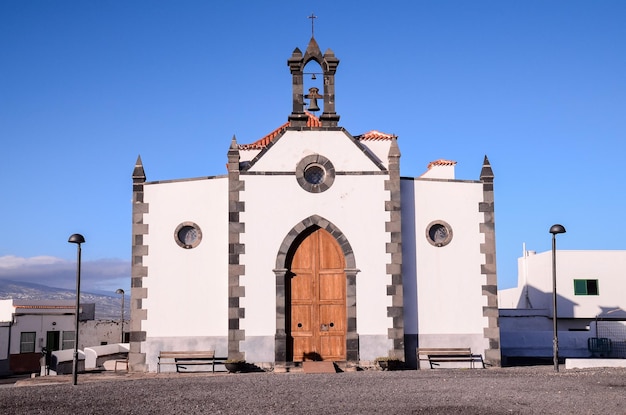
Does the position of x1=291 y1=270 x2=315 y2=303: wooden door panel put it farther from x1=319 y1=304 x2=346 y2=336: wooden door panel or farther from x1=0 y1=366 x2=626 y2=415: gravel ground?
x1=0 y1=366 x2=626 y2=415: gravel ground

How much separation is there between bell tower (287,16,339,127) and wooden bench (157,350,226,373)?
7656 millimetres

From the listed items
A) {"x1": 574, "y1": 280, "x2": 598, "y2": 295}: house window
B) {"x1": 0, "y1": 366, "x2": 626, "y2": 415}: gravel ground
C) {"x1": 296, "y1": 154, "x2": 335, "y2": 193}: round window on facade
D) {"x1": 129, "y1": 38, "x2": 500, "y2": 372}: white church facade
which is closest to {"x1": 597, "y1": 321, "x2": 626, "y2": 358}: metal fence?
{"x1": 574, "y1": 280, "x2": 598, "y2": 295}: house window

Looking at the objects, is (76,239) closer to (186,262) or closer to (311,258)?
(186,262)

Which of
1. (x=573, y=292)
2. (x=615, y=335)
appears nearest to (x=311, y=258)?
(x=615, y=335)

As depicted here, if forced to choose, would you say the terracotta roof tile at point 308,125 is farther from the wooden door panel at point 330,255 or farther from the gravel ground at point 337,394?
the gravel ground at point 337,394

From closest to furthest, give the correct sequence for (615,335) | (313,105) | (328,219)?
(328,219) → (313,105) → (615,335)

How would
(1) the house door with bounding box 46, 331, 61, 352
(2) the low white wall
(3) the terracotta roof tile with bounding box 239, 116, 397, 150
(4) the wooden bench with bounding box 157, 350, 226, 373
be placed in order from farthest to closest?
1. (1) the house door with bounding box 46, 331, 61, 352
2. (3) the terracotta roof tile with bounding box 239, 116, 397, 150
3. (2) the low white wall
4. (4) the wooden bench with bounding box 157, 350, 226, 373

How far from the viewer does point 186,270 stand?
22.9 metres

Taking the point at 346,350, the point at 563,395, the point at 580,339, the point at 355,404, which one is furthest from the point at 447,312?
the point at 580,339

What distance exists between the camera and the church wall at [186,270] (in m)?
22.6

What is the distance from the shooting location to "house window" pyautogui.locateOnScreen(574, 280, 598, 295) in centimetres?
4509

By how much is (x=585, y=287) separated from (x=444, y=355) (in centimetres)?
2597

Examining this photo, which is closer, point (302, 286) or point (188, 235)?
point (302, 286)

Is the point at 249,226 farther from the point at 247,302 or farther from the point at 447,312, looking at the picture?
the point at 447,312
